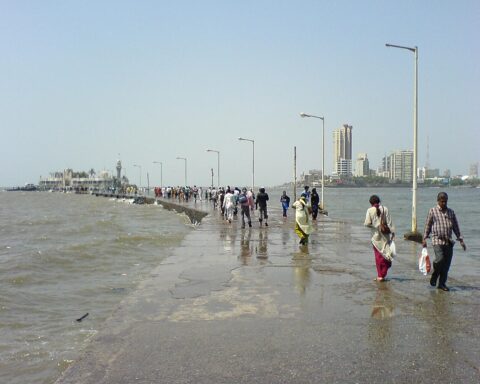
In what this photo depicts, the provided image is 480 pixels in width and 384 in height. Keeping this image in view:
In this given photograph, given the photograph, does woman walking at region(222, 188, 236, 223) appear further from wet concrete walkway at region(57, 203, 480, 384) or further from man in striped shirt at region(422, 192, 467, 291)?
man in striped shirt at region(422, 192, 467, 291)

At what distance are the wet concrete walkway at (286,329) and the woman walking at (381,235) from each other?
326 mm

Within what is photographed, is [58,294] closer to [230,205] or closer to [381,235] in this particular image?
[381,235]

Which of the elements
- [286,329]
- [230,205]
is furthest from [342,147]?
[286,329]

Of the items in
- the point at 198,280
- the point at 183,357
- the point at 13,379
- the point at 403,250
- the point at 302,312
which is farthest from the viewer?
the point at 403,250

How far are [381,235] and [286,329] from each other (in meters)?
3.32

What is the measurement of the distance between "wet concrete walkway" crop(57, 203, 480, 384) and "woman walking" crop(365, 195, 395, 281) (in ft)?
1.07

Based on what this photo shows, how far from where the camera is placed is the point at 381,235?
27.1ft

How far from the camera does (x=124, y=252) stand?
18578mm

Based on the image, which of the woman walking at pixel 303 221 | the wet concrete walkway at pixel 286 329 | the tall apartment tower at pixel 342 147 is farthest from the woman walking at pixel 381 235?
the tall apartment tower at pixel 342 147

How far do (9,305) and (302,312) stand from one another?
6632 mm

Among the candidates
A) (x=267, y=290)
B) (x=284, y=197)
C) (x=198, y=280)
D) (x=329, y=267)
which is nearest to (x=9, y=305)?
(x=198, y=280)

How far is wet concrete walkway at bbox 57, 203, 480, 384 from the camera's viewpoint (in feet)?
14.2

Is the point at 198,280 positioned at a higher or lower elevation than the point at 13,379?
higher

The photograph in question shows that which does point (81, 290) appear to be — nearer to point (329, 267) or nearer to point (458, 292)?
point (329, 267)
